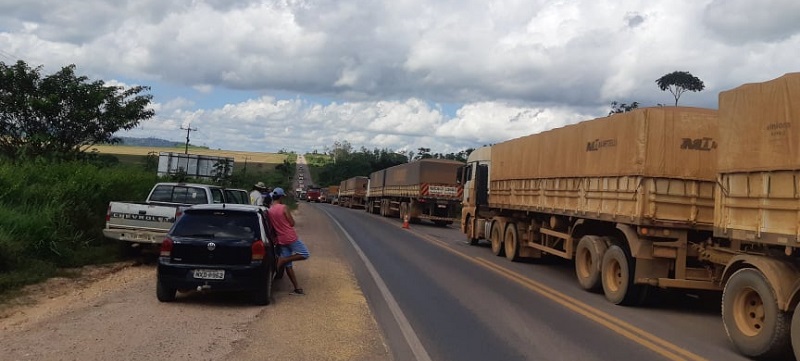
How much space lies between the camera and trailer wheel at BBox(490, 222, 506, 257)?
1769 cm

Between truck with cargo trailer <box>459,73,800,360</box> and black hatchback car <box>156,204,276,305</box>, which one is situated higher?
truck with cargo trailer <box>459,73,800,360</box>

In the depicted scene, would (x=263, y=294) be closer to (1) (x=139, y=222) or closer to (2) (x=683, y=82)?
(1) (x=139, y=222)

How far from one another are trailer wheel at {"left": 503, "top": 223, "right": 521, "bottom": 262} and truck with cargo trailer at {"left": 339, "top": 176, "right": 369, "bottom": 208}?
3920 centimetres

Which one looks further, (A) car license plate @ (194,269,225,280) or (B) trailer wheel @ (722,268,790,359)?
(A) car license plate @ (194,269,225,280)

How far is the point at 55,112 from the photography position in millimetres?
21766

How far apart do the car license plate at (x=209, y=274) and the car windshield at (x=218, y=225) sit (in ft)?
1.70

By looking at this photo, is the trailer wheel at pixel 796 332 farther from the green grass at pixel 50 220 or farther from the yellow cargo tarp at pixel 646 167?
the green grass at pixel 50 220

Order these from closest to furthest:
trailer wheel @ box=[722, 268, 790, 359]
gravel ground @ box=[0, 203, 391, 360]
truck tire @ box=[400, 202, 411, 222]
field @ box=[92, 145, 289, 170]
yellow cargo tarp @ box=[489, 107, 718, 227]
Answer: gravel ground @ box=[0, 203, 391, 360] < trailer wheel @ box=[722, 268, 790, 359] < yellow cargo tarp @ box=[489, 107, 718, 227] < truck tire @ box=[400, 202, 411, 222] < field @ box=[92, 145, 289, 170]

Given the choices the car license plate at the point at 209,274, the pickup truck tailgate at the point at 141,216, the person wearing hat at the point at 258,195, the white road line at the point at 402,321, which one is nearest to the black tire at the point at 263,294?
the car license plate at the point at 209,274

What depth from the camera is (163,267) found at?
8672 millimetres

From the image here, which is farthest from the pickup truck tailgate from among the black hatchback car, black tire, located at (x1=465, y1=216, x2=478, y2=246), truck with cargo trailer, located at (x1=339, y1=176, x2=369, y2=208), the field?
truck with cargo trailer, located at (x1=339, y1=176, x2=369, y2=208)

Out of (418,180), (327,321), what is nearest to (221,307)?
(327,321)

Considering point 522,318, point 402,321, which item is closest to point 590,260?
point 522,318

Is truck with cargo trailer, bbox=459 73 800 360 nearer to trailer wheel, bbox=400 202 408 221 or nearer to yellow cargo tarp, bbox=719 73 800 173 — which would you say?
yellow cargo tarp, bbox=719 73 800 173
